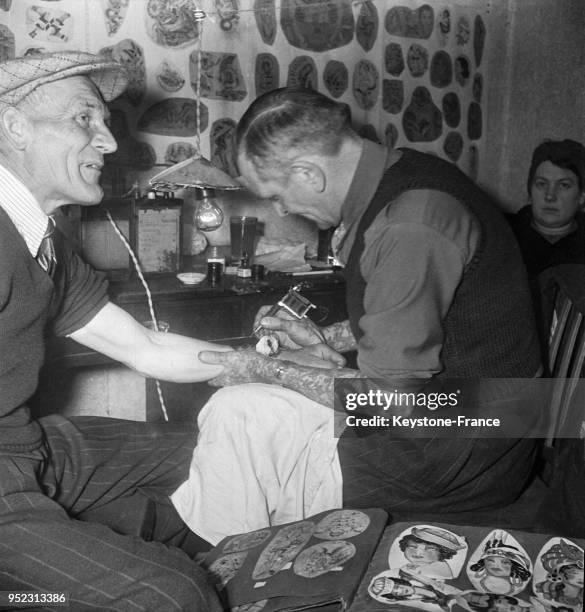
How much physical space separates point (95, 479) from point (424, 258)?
31.0 inches

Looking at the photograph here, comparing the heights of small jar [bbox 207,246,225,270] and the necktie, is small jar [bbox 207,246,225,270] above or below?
below

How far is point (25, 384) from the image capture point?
1.32 meters

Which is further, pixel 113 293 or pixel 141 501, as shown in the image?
pixel 113 293

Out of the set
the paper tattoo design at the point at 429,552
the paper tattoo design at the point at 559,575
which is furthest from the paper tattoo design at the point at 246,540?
the paper tattoo design at the point at 559,575

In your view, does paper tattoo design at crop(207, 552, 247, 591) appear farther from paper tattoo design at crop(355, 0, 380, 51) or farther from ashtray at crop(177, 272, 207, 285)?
paper tattoo design at crop(355, 0, 380, 51)

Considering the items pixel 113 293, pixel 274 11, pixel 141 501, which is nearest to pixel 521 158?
pixel 274 11

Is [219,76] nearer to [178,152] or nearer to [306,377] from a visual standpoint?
[178,152]

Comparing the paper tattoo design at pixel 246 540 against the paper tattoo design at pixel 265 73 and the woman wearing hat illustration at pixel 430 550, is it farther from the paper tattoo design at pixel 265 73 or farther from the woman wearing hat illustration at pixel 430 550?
the paper tattoo design at pixel 265 73

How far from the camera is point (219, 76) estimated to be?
2650mm

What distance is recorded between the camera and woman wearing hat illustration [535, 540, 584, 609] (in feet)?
3.37

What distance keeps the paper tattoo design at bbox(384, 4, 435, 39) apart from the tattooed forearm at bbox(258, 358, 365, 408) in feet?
6.30

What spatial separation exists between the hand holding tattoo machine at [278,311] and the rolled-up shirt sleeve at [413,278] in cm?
48

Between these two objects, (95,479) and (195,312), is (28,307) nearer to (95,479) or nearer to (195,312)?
(95,479)

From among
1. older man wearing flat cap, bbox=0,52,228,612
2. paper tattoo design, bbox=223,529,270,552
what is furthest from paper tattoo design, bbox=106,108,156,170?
paper tattoo design, bbox=223,529,270,552
